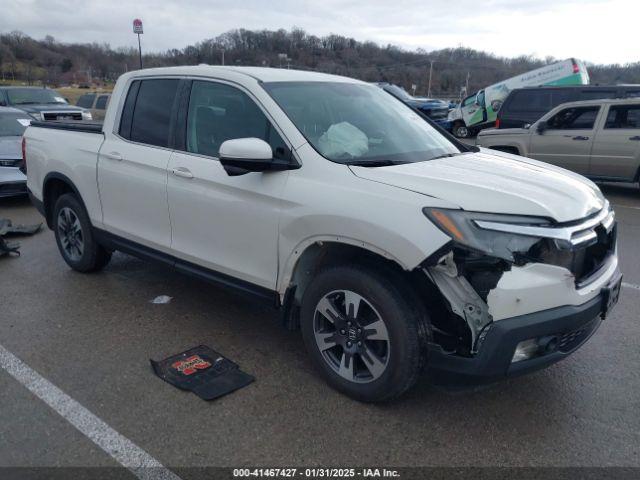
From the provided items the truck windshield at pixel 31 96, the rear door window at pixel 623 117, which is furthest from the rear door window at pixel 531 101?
the truck windshield at pixel 31 96

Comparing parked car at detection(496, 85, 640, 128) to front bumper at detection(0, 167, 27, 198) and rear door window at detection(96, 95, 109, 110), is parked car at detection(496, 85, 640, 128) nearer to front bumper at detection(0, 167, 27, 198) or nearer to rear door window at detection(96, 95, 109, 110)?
front bumper at detection(0, 167, 27, 198)

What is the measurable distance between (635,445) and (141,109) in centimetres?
402

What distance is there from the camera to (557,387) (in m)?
3.35

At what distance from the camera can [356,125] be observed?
372 centimetres

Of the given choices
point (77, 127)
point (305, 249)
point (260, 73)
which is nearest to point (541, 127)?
point (260, 73)

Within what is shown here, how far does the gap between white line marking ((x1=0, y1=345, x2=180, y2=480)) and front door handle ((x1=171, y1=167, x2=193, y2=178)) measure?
1.56 metres

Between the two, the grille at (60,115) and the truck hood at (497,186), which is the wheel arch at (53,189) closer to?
the truck hood at (497,186)

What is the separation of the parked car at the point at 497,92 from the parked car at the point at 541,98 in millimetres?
2688

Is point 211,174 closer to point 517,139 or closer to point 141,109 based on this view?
point 141,109

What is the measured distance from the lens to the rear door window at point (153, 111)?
4.12 metres

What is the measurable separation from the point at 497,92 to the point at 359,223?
1851 cm

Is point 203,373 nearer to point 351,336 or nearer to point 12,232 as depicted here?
point 351,336

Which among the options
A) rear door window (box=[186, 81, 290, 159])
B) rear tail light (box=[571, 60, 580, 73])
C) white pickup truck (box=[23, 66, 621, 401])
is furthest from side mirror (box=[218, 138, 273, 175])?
rear tail light (box=[571, 60, 580, 73])

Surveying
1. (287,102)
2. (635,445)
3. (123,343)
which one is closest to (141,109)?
(287,102)
